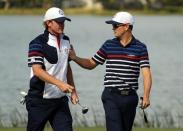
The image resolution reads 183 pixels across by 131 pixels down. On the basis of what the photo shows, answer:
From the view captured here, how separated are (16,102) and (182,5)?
99672 millimetres

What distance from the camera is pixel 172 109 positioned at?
16562 mm

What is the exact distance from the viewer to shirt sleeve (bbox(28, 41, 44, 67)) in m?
7.57

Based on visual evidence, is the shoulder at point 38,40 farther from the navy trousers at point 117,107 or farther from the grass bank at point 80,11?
the grass bank at point 80,11

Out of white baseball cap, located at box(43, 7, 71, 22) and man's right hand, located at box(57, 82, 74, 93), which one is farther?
white baseball cap, located at box(43, 7, 71, 22)

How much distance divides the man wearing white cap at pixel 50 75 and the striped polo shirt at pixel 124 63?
469 millimetres

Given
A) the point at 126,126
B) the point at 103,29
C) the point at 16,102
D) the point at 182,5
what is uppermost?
the point at 126,126

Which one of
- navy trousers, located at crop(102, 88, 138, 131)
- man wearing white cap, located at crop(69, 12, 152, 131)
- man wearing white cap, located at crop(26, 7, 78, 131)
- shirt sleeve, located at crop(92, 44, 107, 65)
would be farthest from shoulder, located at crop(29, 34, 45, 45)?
navy trousers, located at crop(102, 88, 138, 131)

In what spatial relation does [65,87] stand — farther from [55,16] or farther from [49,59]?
[55,16]

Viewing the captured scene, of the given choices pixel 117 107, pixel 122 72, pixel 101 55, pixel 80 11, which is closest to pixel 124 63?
pixel 122 72

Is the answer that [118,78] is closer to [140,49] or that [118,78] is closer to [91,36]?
[140,49]

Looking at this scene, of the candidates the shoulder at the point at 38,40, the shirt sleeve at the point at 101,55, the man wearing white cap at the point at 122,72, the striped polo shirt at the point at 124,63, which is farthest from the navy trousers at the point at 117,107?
the shoulder at the point at 38,40

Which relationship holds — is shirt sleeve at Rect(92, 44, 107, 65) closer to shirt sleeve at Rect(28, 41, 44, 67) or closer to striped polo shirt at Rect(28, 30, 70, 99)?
striped polo shirt at Rect(28, 30, 70, 99)

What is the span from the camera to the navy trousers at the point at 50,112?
7.72 m

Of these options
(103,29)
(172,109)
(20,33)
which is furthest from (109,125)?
(103,29)
